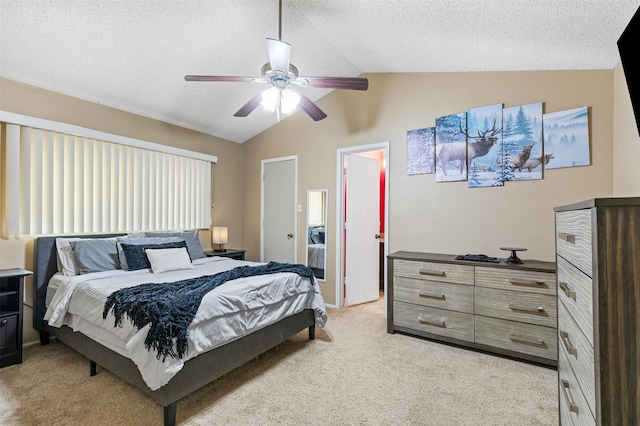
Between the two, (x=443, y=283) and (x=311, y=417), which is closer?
(x=311, y=417)

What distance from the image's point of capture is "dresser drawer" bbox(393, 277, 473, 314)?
288 cm

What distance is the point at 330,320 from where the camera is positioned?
371 cm

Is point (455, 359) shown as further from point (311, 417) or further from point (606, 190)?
point (606, 190)

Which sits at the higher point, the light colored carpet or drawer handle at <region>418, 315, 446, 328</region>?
drawer handle at <region>418, 315, 446, 328</region>

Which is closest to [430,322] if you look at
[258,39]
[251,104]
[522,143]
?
[522,143]

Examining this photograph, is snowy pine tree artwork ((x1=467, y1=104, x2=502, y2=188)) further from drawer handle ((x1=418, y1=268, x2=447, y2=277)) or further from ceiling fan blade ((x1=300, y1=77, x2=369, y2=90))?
ceiling fan blade ((x1=300, y1=77, x2=369, y2=90))

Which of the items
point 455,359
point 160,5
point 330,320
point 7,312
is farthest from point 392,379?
point 160,5

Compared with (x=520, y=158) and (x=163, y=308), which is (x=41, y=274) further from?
(x=520, y=158)

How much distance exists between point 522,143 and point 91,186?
4468mm

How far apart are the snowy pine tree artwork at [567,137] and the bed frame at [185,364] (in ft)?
8.96

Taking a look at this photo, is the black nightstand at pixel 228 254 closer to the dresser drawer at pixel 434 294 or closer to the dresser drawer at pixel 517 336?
the dresser drawer at pixel 434 294

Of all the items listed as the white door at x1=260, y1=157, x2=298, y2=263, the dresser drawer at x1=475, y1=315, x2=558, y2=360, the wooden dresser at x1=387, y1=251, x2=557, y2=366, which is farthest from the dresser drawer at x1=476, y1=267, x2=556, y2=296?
the white door at x1=260, y1=157, x2=298, y2=263

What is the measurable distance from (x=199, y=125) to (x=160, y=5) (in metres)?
2.07

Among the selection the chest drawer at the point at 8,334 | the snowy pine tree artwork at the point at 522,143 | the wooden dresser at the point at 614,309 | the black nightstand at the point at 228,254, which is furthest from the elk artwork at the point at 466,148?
the chest drawer at the point at 8,334
